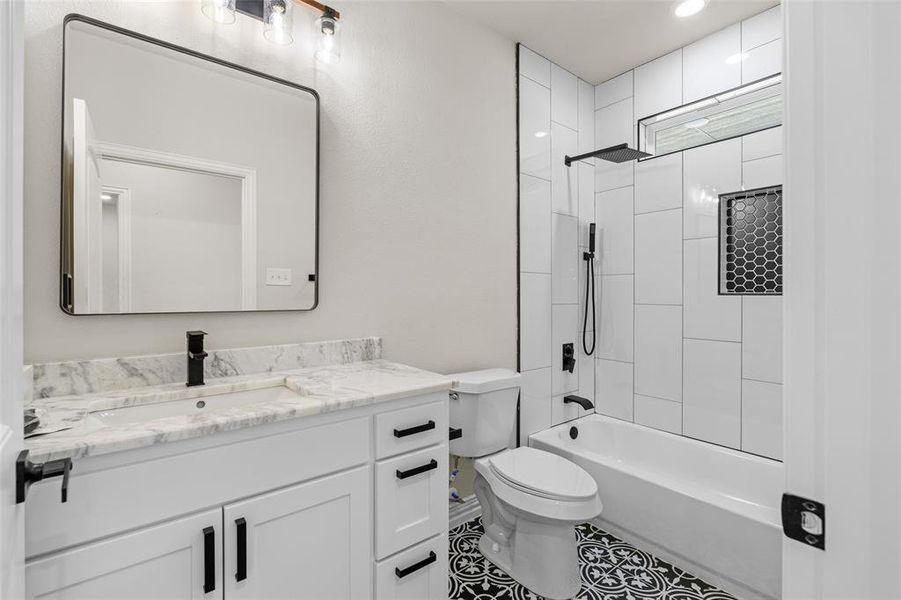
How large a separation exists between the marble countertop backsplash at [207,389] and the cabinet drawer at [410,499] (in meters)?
0.22

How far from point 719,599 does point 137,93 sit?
281cm

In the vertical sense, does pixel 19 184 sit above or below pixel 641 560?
above

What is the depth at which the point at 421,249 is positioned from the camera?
2117 millimetres

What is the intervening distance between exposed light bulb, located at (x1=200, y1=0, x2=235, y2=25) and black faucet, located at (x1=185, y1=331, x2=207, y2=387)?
1088mm

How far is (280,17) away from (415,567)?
1965 mm

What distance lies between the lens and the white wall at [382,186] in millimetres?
1274

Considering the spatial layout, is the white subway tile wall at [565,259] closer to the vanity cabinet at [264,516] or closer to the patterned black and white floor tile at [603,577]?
the patterned black and white floor tile at [603,577]

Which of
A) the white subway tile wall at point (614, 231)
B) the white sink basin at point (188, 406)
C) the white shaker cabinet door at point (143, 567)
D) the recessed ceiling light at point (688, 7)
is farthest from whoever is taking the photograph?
the white subway tile wall at point (614, 231)

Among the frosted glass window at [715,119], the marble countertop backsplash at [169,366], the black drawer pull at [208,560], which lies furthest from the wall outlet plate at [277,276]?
the frosted glass window at [715,119]

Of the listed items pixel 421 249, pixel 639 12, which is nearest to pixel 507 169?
pixel 421 249

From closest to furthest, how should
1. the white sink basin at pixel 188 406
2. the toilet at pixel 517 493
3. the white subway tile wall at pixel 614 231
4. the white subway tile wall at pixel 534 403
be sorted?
the white sink basin at pixel 188 406 → the toilet at pixel 517 493 → the white subway tile wall at pixel 534 403 → the white subway tile wall at pixel 614 231

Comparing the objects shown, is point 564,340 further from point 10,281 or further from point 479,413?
point 10,281

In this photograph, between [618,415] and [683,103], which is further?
[618,415]

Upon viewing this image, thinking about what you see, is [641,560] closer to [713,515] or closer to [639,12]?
[713,515]
